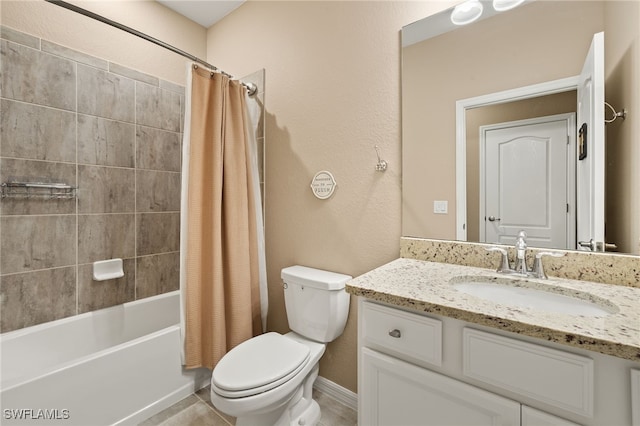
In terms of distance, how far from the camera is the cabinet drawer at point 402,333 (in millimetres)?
853

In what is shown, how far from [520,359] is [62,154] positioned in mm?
2394

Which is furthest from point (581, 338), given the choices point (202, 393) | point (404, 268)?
point (202, 393)

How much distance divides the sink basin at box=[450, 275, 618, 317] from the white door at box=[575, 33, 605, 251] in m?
0.25

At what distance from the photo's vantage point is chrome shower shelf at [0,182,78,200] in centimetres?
156

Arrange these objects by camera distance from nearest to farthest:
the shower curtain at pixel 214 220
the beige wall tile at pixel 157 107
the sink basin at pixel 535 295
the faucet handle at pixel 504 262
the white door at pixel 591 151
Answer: the sink basin at pixel 535 295 → the white door at pixel 591 151 → the faucet handle at pixel 504 262 → the shower curtain at pixel 214 220 → the beige wall tile at pixel 157 107

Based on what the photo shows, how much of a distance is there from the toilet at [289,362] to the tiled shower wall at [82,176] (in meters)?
1.15

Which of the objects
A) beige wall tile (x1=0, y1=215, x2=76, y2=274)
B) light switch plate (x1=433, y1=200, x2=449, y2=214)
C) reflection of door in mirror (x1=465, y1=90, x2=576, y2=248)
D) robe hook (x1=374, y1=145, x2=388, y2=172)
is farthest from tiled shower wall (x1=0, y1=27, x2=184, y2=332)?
reflection of door in mirror (x1=465, y1=90, x2=576, y2=248)

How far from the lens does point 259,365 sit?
4.27 ft

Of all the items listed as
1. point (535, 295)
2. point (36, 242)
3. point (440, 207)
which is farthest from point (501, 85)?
point (36, 242)

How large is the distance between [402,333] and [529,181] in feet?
2.67

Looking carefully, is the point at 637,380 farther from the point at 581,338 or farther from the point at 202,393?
the point at 202,393

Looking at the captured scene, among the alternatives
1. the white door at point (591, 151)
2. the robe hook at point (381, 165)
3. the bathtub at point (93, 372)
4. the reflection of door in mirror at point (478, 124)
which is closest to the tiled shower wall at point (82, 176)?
the bathtub at point (93, 372)

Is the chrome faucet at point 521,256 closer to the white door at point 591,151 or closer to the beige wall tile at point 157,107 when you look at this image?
the white door at point 591,151

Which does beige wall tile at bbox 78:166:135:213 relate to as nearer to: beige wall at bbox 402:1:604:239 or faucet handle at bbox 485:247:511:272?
beige wall at bbox 402:1:604:239
